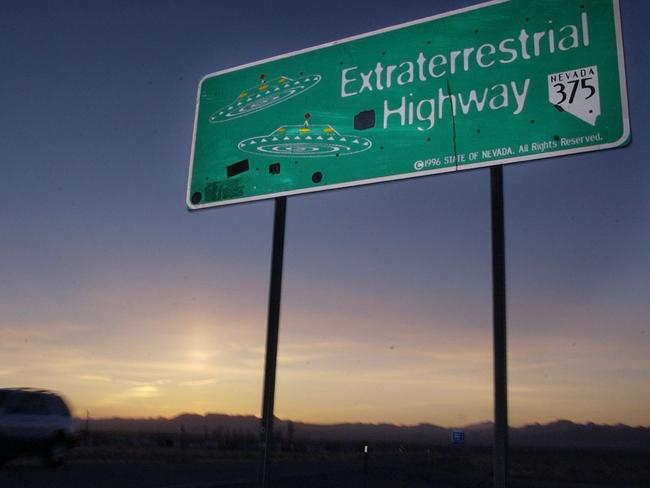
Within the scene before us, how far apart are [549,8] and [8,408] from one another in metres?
14.3

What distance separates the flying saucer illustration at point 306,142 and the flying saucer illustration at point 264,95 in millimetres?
341

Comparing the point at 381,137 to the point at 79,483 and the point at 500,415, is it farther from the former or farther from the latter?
the point at 79,483

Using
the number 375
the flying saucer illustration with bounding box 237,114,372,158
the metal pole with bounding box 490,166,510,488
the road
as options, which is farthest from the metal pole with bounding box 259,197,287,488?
the road

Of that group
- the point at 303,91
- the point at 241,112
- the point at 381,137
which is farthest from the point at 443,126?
the point at 241,112

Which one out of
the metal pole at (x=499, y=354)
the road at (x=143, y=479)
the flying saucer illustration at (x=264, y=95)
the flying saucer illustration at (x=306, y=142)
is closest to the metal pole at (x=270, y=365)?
the flying saucer illustration at (x=306, y=142)

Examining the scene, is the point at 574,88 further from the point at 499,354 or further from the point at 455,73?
the point at 499,354

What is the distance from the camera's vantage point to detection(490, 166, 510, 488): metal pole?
486cm

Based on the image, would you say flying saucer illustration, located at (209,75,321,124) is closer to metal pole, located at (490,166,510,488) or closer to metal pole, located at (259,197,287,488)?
metal pole, located at (259,197,287,488)

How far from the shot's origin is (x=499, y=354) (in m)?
4.93

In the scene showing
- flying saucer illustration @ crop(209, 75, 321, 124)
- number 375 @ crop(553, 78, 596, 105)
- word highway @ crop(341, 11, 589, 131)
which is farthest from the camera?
flying saucer illustration @ crop(209, 75, 321, 124)

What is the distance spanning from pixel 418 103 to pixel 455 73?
1.42 ft

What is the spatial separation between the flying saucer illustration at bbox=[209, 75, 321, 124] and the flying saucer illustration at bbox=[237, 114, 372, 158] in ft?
1.12

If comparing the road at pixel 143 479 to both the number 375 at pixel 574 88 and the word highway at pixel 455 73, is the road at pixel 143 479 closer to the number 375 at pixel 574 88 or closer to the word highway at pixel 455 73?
the word highway at pixel 455 73

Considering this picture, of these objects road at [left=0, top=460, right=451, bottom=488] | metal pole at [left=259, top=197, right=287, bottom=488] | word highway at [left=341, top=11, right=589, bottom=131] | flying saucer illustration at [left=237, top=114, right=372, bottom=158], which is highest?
word highway at [left=341, top=11, right=589, bottom=131]
